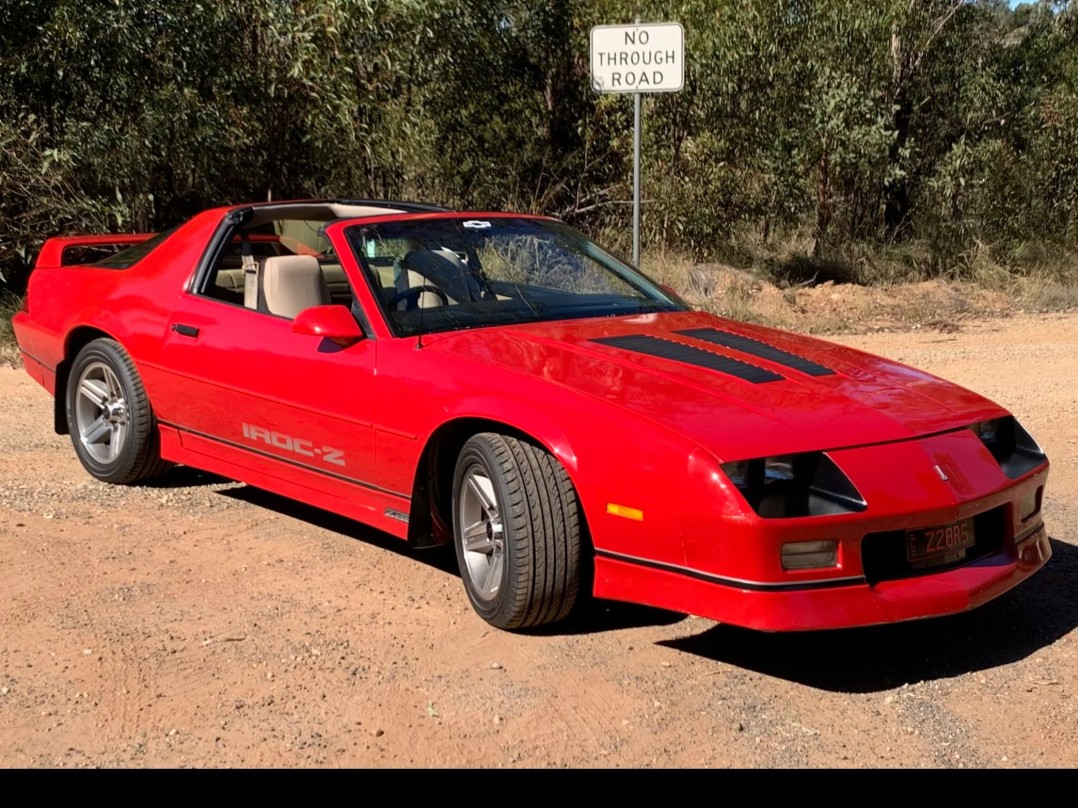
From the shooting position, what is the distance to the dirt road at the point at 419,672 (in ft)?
11.9

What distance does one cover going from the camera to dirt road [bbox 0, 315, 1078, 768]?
142 inches

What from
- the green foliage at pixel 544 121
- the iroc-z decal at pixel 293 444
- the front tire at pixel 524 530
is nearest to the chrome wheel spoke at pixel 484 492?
the front tire at pixel 524 530

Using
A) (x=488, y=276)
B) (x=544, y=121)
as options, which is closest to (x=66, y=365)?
(x=488, y=276)

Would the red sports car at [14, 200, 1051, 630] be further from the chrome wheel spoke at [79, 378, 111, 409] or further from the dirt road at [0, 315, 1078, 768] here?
the dirt road at [0, 315, 1078, 768]

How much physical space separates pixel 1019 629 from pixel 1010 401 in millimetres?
4441

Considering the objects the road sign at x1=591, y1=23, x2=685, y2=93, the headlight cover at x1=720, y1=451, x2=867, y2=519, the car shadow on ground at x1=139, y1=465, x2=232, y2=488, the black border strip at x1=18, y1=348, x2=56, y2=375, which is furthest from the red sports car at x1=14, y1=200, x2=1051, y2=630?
the road sign at x1=591, y1=23, x2=685, y2=93

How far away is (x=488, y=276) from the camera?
5484 millimetres

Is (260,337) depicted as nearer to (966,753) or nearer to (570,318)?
(570,318)

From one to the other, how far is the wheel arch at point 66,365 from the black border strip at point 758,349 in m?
3.19

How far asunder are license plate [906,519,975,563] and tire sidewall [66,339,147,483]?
12.2ft

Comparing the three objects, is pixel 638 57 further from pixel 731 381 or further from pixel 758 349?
pixel 731 381

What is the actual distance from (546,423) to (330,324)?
1129 mm

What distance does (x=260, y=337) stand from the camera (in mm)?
5438

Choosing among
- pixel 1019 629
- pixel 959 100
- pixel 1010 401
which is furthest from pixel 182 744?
pixel 959 100
